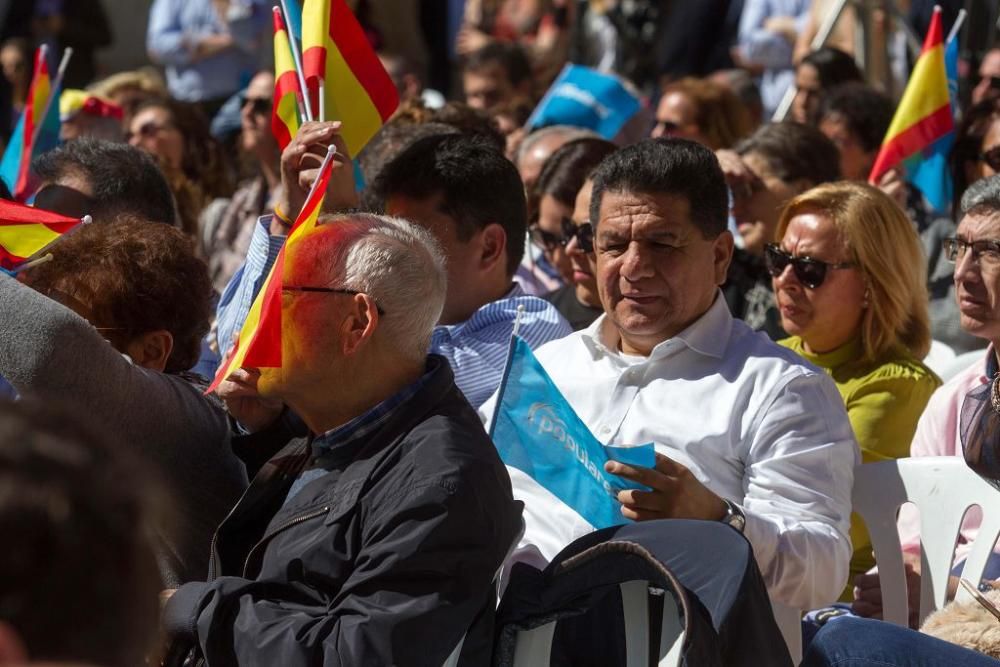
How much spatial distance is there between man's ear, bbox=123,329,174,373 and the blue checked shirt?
22.1 inches

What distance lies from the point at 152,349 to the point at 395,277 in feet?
2.44

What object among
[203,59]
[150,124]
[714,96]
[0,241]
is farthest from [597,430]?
[203,59]

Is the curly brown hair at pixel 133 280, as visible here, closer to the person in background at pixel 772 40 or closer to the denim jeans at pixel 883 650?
the denim jeans at pixel 883 650

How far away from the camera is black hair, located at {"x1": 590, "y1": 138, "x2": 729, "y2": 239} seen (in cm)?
394

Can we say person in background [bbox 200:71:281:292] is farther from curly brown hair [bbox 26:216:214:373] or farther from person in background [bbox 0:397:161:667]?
person in background [bbox 0:397:161:667]

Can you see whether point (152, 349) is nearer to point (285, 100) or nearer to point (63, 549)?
point (285, 100)

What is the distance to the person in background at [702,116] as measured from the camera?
7.78m

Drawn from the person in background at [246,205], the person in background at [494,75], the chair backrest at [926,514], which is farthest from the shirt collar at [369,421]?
the person in background at [494,75]

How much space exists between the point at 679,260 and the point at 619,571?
4.24 feet

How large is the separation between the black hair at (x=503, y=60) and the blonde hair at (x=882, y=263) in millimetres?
4971

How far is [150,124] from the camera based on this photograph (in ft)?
27.1

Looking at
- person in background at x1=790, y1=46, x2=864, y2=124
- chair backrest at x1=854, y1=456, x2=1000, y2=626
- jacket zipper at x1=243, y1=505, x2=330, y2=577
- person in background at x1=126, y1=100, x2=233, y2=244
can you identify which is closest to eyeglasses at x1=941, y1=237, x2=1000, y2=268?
chair backrest at x1=854, y1=456, x2=1000, y2=626

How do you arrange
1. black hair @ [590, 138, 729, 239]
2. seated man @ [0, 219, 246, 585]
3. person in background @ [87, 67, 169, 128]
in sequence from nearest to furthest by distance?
1. seated man @ [0, 219, 246, 585]
2. black hair @ [590, 138, 729, 239]
3. person in background @ [87, 67, 169, 128]

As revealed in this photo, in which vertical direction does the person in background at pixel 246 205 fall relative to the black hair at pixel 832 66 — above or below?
below
